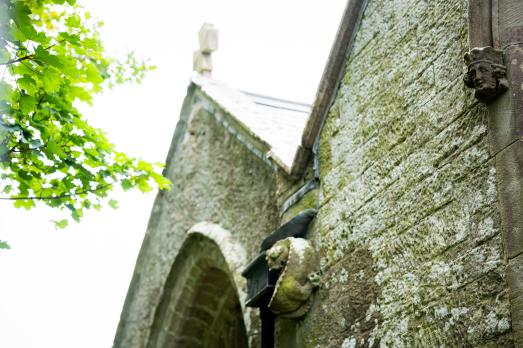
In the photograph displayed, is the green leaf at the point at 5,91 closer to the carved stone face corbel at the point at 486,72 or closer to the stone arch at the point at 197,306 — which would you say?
the carved stone face corbel at the point at 486,72

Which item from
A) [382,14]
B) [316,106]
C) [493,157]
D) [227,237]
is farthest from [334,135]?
[227,237]

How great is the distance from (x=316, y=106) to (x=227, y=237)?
1948 millimetres

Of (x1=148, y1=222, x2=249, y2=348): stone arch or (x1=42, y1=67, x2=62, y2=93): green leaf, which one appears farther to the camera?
(x1=148, y1=222, x2=249, y2=348): stone arch

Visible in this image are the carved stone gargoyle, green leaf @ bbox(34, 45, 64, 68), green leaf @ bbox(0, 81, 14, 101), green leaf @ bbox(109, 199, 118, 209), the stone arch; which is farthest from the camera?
the stone arch

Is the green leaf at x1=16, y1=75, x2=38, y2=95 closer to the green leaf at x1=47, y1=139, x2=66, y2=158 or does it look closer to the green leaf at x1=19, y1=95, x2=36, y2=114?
the green leaf at x1=19, y1=95, x2=36, y2=114

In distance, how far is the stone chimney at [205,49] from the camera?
869 centimetres

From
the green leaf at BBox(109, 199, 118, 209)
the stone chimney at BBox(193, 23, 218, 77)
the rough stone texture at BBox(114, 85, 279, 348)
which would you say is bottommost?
the green leaf at BBox(109, 199, 118, 209)

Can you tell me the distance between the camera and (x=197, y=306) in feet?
24.3

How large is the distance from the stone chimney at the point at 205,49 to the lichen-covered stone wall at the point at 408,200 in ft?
13.7

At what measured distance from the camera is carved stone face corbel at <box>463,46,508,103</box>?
10.3 feet

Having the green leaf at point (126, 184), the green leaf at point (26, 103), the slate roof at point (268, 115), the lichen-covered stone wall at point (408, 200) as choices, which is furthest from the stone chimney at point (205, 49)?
the green leaf at point (26, 103)

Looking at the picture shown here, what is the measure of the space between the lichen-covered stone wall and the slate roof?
0.90m

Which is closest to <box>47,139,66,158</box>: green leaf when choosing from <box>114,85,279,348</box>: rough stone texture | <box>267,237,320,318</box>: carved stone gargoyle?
<box>267,237,320,318</box>: carved stone gargoyle

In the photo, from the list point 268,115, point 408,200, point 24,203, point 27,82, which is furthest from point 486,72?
point 268,115
